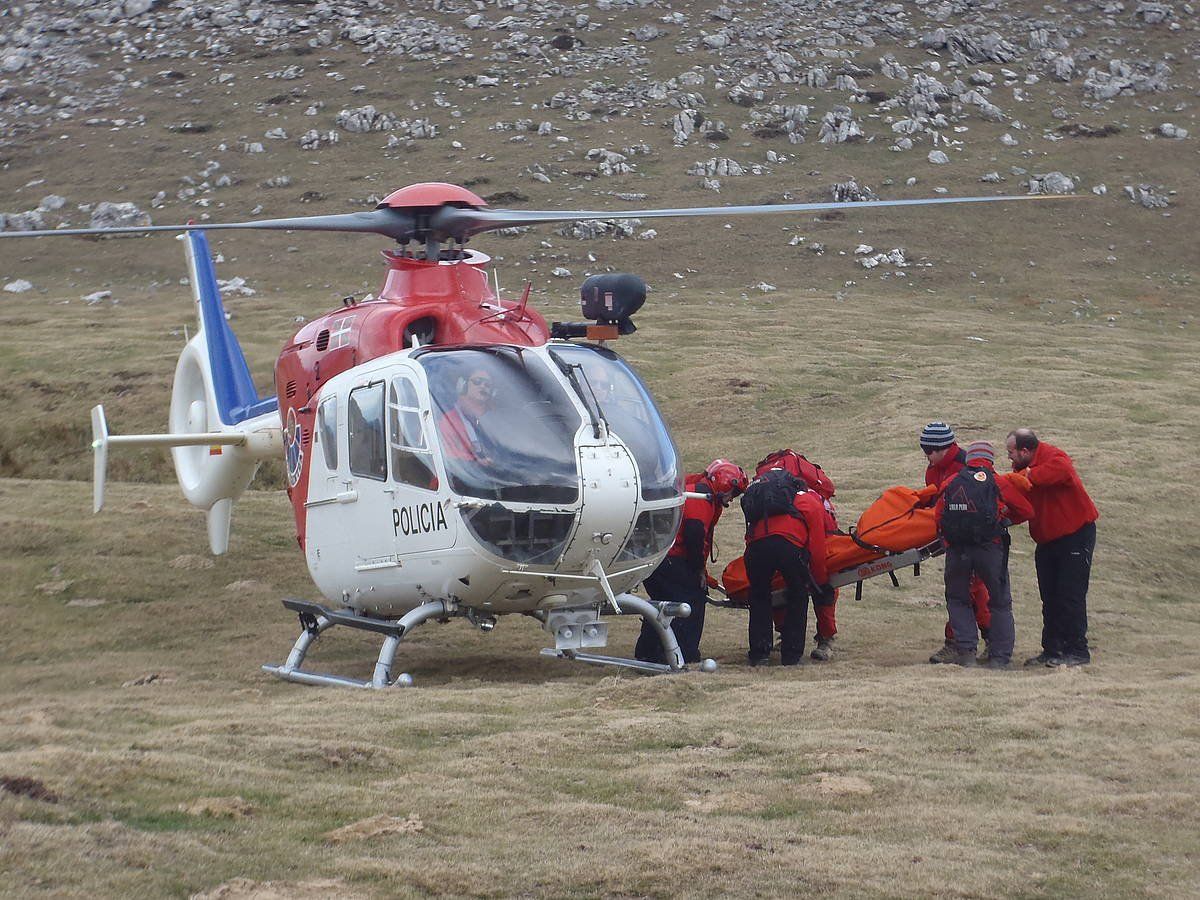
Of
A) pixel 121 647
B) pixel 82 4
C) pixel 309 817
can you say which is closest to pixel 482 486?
pixel 309 817

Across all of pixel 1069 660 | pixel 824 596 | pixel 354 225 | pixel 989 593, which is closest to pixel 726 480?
pixel 824 596

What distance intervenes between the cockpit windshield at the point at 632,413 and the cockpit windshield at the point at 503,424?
33 cm

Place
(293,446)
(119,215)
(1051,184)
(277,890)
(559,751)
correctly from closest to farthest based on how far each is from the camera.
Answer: (277,890) < (559,751) < (293,446) < (119,215) < (1051,184)

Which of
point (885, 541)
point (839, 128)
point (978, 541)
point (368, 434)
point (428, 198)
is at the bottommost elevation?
point (885, 541)

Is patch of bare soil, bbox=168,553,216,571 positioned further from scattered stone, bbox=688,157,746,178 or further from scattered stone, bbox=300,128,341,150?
scattered stone, bbox=300,128,341,150

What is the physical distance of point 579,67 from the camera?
48.8 m

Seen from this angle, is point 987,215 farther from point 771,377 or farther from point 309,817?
point 309,817

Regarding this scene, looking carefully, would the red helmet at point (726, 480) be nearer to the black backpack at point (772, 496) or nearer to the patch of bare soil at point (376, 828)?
the black backpack at point (772, 496)

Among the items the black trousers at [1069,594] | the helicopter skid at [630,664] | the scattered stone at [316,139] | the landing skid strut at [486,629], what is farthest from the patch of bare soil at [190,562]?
the scattered stone at [316,139]

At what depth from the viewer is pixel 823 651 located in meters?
11.7

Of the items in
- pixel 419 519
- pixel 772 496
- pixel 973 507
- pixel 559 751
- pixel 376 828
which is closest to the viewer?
pixel 376 828

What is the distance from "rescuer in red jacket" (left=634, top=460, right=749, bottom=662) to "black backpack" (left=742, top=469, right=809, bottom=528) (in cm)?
50

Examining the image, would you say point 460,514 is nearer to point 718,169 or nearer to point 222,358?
point 222,358

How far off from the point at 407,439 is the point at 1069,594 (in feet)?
16.4
